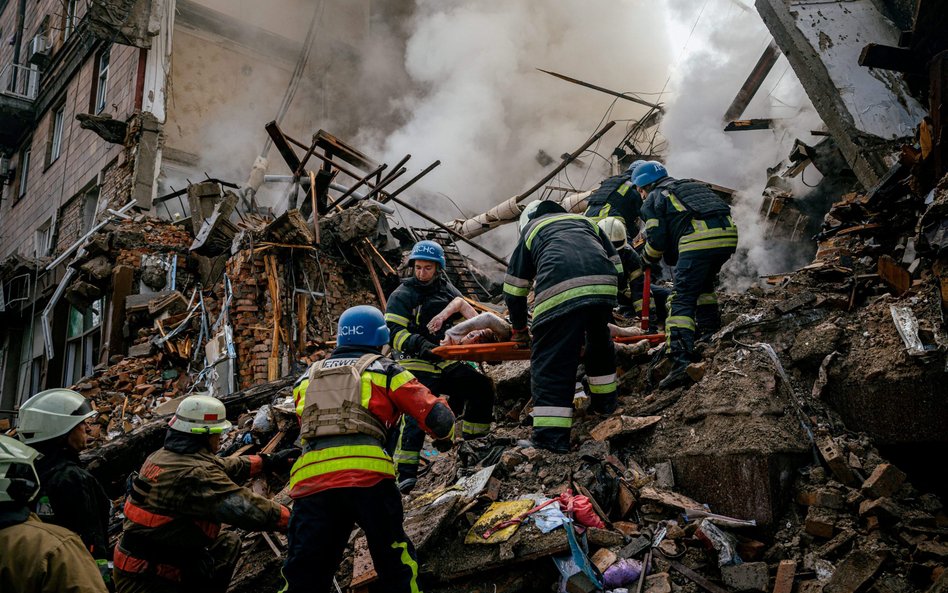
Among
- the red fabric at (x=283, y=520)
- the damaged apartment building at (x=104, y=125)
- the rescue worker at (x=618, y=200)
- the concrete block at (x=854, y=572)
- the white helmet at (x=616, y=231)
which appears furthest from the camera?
the damaged apartment building at (x=104, y=125)

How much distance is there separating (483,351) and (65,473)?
2470 mm

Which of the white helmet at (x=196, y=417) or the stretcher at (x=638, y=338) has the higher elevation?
the stretcher at (x=638, y=338)

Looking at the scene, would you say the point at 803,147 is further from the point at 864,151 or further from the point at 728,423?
the point at 728,423

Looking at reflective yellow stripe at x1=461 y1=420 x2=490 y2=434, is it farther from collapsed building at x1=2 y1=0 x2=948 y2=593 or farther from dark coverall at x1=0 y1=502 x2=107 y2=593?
dark coverall at x1=0 y1=502 x2=107 y2=593

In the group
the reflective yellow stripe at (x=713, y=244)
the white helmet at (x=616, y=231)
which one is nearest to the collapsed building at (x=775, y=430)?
the reflective yellow stripe at (x=713, y=244)

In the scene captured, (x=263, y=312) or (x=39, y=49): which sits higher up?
(x=39, y=49)

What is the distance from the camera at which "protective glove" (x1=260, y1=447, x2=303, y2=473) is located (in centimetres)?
419

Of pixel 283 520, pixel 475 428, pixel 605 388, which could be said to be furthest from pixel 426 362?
pixel 283 520

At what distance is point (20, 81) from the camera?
17.2 meters

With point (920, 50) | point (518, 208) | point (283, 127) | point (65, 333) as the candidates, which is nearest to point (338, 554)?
point (920, 50)

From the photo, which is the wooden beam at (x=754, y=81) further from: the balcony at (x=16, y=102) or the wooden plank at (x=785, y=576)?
the balcony at (x=16, y=102)

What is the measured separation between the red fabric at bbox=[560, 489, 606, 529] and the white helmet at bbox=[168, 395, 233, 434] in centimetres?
204

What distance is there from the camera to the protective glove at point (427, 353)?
4.33 m

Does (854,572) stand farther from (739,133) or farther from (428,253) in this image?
(739,133)
